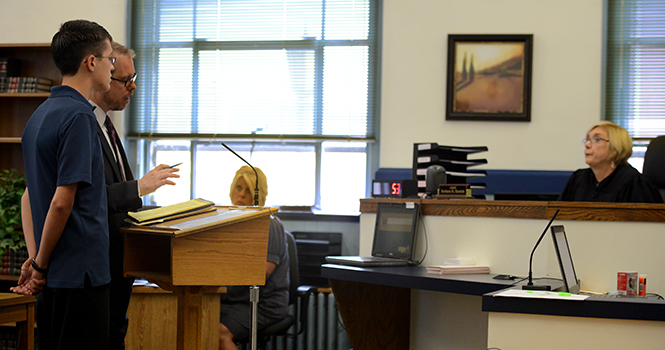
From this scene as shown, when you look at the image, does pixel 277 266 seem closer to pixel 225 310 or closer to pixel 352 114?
pixel 225 310

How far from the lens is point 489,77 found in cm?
405

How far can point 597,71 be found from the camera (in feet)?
13.1

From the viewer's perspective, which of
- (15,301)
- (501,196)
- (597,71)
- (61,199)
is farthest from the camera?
(597,71)

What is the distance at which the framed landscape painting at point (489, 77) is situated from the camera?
13.2 feet

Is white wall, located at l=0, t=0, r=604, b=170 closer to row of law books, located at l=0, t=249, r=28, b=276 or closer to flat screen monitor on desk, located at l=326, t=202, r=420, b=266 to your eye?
flat screen monitor on desk, located at l=326, t=202, r=420, b=266

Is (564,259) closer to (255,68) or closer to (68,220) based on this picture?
(68,220)

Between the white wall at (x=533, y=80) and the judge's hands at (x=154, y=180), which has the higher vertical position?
the white wall at (x=533, y=80)

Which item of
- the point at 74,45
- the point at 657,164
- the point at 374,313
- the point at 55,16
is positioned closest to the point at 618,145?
the point at 657,164

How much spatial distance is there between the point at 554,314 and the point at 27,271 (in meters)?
1.59

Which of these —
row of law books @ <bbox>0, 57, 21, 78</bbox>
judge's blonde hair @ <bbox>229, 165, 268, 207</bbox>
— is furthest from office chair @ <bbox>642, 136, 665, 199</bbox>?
row of law books @ <bbox>0, 57, 21, 78</bbox>

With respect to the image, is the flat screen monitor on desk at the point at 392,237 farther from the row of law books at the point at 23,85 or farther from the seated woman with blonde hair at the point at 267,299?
the row of law books at the point at 23,85

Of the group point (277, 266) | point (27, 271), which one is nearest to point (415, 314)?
point (277, 266)

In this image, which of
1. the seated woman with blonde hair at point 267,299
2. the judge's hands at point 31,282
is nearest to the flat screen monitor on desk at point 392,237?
the seated woman with blonde hair at point 267,299

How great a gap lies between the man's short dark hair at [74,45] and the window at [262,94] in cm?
258
